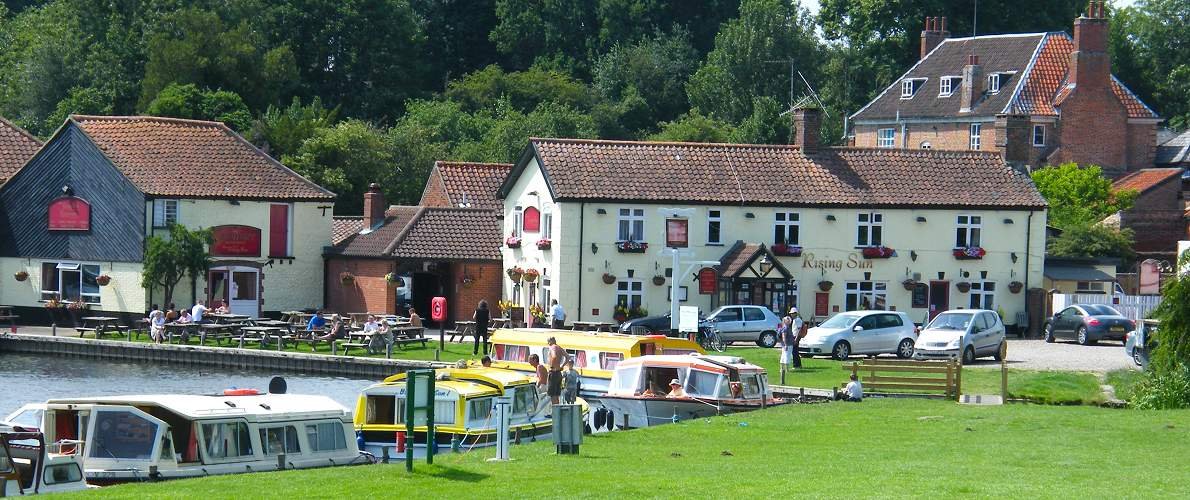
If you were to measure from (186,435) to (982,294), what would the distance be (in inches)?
1431

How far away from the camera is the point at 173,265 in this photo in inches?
2290

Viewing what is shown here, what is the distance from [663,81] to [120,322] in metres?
61.3

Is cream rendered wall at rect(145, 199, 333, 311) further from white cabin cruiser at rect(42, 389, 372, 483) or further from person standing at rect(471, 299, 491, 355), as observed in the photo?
white cabin cruiser at rect(42, 389, 372, 483)

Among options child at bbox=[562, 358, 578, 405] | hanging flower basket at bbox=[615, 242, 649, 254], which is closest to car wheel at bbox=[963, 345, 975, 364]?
hanging flower basket at bbox=[615, 242, 649, 254]

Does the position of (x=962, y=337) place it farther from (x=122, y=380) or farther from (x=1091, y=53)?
(x=1091, y=53)

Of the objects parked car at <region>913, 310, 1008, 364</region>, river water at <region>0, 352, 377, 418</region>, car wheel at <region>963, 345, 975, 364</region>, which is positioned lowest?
river water at <region>0, 352, 377, 418</region>

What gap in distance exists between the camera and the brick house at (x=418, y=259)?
60.6 meters

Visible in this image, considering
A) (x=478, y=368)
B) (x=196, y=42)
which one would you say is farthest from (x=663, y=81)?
(x=478, y=368)

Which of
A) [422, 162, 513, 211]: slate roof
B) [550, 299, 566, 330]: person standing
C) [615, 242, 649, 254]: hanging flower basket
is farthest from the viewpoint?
[422, 162, 513, 211]: slate roof

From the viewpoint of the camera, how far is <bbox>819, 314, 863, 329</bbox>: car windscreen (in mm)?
49375

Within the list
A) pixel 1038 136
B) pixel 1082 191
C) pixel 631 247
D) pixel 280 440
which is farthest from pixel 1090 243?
pixel 280 440

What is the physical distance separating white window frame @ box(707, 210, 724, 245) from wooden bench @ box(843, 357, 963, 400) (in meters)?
17.5

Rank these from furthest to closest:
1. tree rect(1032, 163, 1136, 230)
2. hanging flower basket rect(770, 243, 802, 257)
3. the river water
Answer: tree rect(1032, 163, 1136, 230)
hanging flower basket rect(770, 243, 802, 257)
the river water

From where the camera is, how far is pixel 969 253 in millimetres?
58844
